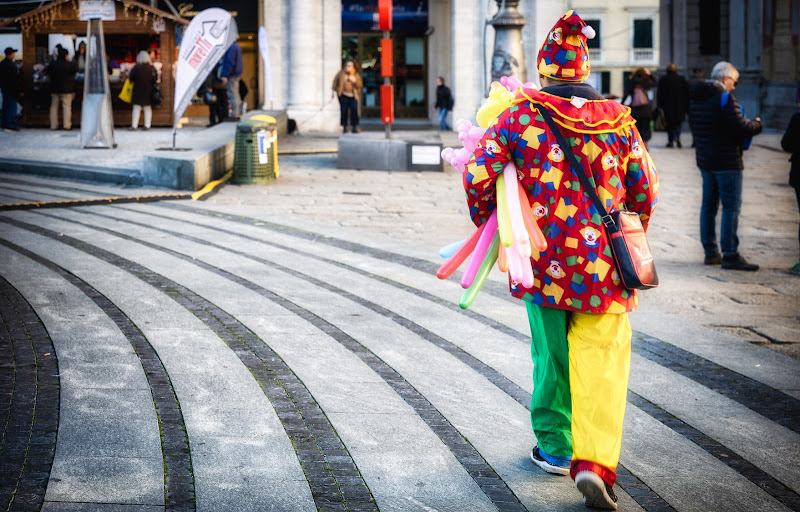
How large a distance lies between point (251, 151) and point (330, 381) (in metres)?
9.75

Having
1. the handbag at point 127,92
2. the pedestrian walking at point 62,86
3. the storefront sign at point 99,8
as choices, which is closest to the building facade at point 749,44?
the handbag at point 127,92

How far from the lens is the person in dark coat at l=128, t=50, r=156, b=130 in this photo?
74.2 ft

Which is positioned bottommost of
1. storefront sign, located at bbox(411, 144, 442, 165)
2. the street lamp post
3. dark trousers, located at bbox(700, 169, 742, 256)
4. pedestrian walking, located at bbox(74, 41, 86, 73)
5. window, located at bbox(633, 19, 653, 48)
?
dark trousers, located at bbox(700, 169, 742, 256)

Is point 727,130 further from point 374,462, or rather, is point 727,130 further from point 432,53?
point 432,53

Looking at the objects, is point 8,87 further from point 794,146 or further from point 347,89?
point 794,146

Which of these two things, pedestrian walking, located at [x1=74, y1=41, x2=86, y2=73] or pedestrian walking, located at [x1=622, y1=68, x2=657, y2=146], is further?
pedestrian walking, located at [x1=74, y1=41, x2=86, y2=73]

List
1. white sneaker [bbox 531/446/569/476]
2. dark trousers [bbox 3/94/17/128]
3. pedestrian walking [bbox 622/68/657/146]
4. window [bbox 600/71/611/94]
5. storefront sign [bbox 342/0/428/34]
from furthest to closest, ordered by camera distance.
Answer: window [bbox 600/71/611/94] → storefront sign [bbox 342/0/428/34] → dark trousers [bbox 3/94/17/128] → pedestrian walking [bbox 622/68/657/146] → white sneaker [bbox 531/446/569/476]

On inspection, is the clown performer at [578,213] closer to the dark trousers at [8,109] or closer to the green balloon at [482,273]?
the green balloon at [482,273]

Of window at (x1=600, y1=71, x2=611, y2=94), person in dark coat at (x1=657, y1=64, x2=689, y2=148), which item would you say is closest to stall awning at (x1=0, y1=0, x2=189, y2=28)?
person in dark coat at (x1=657, y1=64, x2=689, y2=148)

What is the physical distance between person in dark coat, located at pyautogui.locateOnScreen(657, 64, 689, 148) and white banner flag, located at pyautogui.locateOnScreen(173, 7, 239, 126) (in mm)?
10778

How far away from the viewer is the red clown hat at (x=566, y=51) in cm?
414

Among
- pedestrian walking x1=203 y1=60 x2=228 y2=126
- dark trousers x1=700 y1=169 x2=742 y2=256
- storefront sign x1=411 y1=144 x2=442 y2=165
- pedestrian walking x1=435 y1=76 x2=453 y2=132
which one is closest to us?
dark trousers x1=700 y1=169 x2=742 y2=256

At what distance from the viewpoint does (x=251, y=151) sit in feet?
48.9

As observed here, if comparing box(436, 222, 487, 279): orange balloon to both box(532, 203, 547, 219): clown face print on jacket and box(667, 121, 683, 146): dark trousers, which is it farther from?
box(667, 121, 683, 146): dark trousers
